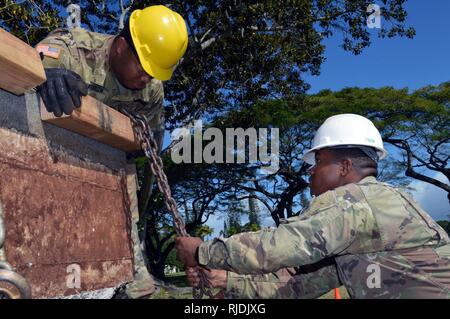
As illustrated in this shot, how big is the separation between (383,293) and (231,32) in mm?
12619

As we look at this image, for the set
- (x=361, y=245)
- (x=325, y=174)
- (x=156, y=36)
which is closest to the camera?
(x=361, y=245)

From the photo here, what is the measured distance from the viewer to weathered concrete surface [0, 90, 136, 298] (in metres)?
2.17

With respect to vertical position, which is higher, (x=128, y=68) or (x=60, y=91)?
(x=128, y=68)

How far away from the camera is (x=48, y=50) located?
118 inches

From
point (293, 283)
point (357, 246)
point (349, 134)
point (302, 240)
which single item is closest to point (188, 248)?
point (302, 240)

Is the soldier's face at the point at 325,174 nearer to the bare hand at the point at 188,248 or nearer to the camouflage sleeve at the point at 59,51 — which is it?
the bare hand at the point at 188,248

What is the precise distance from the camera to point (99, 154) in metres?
3.07

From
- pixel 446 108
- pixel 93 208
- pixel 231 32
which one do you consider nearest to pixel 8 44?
pixel 93 208

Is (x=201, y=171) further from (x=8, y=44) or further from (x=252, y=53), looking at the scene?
(x=8, y=44)

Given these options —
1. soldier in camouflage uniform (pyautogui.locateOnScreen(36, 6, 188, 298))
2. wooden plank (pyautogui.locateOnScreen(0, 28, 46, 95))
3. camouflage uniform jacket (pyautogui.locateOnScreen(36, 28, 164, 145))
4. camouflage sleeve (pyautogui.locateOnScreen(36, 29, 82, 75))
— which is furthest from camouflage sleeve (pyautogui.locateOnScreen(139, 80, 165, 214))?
wooden plank (pyautogui.locateOnScreen(0, 28, 46, 95))

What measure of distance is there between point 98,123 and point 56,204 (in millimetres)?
513

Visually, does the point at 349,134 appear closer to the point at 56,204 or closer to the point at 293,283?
the point at 293,283

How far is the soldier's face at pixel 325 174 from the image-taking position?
10.9 ft

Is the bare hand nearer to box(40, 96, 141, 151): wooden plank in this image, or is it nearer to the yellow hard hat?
box(40, 96, 141, 151): wooden plank
